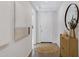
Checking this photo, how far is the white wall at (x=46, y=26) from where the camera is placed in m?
8.75

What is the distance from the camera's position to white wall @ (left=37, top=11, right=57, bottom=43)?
344 inches

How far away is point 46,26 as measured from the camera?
29.3ft

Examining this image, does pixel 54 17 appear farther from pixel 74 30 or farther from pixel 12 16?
pixel 12 16

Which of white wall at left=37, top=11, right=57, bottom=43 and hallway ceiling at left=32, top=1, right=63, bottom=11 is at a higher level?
hallway ceiling at left=32, top=1, right=63, bottom=11

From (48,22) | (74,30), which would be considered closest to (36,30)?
(48,22)

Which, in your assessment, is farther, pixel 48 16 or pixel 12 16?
pixel 48 16

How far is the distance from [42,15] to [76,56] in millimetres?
5665

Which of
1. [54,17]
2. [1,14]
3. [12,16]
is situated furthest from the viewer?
[54,17]

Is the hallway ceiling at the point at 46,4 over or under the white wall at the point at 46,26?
over

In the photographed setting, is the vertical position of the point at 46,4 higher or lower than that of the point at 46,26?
higher

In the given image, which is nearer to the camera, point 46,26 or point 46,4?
point 46,4

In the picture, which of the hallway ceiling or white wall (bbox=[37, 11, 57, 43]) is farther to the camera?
white wall (bbox=[37, 11, 57, 43])

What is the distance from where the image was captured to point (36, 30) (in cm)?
887

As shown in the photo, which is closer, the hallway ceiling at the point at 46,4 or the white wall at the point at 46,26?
the hallway ceiling at the point at 46,4
